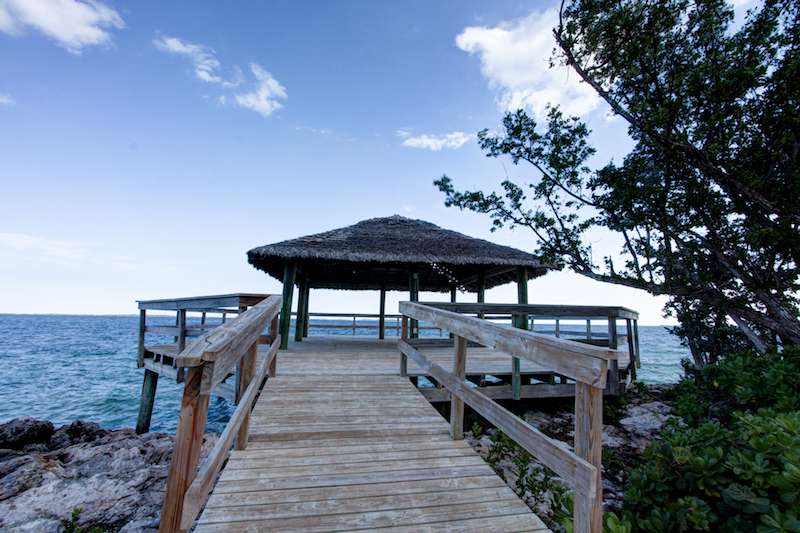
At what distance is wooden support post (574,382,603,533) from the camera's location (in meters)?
1.46

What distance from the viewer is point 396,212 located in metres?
11.4

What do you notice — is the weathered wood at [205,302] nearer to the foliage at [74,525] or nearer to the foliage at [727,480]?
the foliage at [74,525]

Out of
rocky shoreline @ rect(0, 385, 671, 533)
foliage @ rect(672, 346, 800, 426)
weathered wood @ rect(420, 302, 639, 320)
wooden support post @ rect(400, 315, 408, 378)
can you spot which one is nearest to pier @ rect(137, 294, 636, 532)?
wooden support post @ rect(400, 315, 408, 378)

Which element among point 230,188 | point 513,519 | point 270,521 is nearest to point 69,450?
point 270,521

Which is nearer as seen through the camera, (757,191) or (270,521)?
(270,521)

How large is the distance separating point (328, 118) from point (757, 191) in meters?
15.8

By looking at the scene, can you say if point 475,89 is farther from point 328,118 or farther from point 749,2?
point 328,118

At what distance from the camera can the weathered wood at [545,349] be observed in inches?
56.3

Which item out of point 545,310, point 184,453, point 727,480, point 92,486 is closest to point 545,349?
point 727,480

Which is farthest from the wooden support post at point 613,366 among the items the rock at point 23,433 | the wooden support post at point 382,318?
the rock at point 23,433

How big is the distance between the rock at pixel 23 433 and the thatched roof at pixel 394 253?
5281 mm

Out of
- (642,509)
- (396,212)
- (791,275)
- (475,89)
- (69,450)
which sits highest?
(475,89)

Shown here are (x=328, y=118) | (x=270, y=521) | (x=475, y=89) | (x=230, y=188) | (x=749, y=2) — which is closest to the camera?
(x=270, y=521)

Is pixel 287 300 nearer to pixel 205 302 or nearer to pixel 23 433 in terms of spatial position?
pixel 205 302
